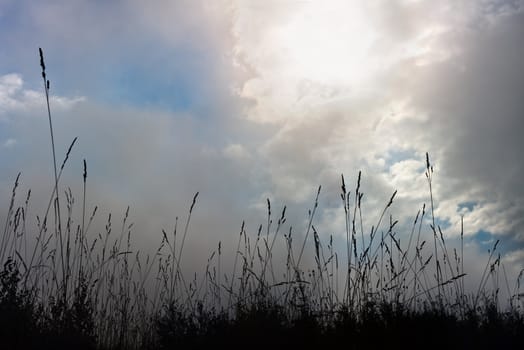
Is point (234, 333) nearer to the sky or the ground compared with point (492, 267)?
nearer to the ground

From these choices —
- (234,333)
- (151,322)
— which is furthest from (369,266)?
(151,322)

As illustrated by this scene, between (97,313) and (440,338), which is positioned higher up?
(97,313)

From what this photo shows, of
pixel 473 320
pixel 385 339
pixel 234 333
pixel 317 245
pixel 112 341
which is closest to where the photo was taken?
pixel 385 339

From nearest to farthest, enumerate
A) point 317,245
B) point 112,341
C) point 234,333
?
point 234,333, point 112,341, point 317,245

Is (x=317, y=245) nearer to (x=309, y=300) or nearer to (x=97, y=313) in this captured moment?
(x=309, y=300)

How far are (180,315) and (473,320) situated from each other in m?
2.34

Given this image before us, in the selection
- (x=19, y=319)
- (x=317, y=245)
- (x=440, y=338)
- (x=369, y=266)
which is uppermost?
(x=317, y=245)

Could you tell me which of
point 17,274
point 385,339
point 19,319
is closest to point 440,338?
point 385,339

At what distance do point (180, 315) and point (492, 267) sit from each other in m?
3.21

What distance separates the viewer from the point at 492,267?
16.0 ft

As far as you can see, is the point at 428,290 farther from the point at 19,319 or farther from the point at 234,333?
the point at 19,319

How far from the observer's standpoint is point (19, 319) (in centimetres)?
329

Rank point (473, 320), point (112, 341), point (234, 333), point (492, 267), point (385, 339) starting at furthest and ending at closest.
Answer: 1. point (492, 267)
2. point (112, 341)
3. point (473, 320)
4. point (234, 333)
5. point (385, 339)

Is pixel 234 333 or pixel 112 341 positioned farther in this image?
pixel 112 341
